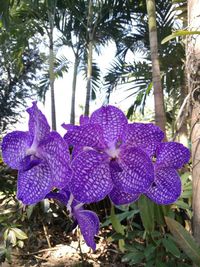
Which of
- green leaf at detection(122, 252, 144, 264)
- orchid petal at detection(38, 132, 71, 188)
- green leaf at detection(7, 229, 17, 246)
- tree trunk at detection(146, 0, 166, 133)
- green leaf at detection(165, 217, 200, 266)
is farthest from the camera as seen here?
tree trunk at detection(146, 0, 166, 133)

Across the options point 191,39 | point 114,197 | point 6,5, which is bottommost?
point 114,197

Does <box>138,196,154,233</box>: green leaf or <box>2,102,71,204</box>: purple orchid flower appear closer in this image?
<box>2,102,71,204</box>: purple orchid flower

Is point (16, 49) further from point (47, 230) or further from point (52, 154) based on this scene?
point (52, 154)

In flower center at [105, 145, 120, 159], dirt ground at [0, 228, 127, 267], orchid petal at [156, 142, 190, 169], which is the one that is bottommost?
dirt ground at [0, 228, 127, 267]

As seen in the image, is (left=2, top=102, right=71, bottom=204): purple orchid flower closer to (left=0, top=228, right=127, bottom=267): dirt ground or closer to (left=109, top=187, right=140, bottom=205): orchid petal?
(left=109, top=187, right=140, bottom=205): orchid petal

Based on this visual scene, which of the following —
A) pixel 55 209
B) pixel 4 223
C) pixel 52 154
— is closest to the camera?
pixel 52 154

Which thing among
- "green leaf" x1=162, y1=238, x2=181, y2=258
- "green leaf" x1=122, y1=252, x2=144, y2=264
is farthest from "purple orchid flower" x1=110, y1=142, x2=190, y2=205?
"green leaf" x1=122, y1=252, x2=144, y2=264

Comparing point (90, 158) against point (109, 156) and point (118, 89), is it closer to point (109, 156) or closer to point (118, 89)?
point (109, 156)

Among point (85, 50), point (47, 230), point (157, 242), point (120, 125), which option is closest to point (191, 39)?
point (157, 242)
